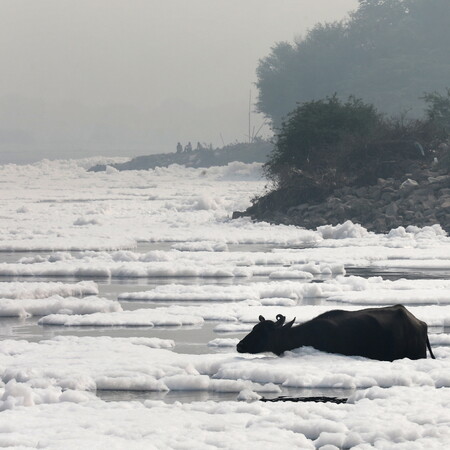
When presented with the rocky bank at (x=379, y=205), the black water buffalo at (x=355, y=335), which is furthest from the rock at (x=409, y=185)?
the black water buffalo at (x=355, y=335)

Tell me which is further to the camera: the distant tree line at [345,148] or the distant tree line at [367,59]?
the distant tree line at [367,59]

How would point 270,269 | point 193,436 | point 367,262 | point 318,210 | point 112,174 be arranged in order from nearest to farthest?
point 193,436, point 270,269, point 367,262, point 318,210, point 112,174

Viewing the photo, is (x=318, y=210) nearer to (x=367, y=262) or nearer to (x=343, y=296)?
(x=367, y=262)

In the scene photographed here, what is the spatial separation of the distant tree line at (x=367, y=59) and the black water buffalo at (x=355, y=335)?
84.2 metres

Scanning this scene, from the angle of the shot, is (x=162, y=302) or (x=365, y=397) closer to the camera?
(x=365, y=397)

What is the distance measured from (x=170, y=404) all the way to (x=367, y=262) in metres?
15.1

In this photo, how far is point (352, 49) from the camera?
105 m

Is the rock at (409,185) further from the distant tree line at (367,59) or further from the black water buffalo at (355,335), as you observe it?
the distant tree line at (367,59)

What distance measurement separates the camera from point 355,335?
473 inches

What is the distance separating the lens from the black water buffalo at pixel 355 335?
11844 millimetres

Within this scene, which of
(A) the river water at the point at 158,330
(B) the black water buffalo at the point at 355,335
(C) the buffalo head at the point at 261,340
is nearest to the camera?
(A) the river water at the point at 158,330

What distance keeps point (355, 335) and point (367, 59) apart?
9366 centimetres

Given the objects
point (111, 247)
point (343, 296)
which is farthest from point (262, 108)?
point (343, 296)

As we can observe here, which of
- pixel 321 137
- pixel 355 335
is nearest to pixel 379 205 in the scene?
pixel 321 137
